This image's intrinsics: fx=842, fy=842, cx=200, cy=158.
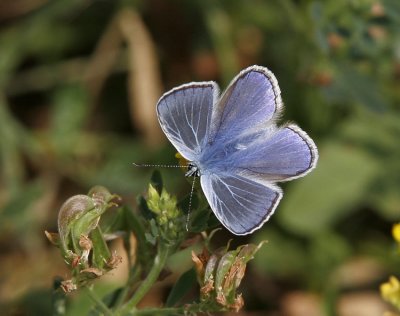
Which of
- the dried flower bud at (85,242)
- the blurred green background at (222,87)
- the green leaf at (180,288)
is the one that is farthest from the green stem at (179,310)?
the blurred green background at (222,87)

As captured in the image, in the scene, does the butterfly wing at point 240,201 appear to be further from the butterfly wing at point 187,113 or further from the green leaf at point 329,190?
the green leaf at point 329,190

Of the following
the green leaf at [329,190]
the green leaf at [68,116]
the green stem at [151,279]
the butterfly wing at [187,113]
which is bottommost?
the green leaf at [329,190]

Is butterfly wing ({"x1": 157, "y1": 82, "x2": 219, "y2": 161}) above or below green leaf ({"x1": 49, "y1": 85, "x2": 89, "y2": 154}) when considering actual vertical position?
above

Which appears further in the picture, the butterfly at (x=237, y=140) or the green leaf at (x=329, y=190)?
the green leaf at (x=329, y=190)

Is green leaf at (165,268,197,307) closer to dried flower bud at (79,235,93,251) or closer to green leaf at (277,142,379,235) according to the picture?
dried flower bud at (79,235,93,251)

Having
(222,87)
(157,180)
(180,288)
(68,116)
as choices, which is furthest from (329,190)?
(157,180)

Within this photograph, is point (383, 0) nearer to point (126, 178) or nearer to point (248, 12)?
point (248, 12)

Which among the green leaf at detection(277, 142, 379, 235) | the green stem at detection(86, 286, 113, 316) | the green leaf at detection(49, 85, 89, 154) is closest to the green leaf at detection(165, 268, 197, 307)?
the green stem at detection(86, 286, 113, 316)

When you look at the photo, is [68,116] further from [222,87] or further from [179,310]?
[179,310]
